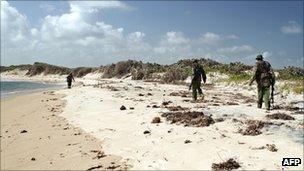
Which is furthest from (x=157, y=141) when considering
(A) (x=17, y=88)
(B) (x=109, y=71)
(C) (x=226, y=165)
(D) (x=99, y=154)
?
(B) (x=109, y=71)

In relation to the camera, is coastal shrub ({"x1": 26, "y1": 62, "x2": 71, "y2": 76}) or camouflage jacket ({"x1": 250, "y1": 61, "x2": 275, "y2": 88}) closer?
camouflage jacket ({"x1": 250, "y1": 61, "x2": 275, "y2": 88})

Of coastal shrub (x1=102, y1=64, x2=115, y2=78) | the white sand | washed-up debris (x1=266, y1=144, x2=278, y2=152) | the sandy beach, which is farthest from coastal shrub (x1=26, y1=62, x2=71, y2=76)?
washed-up debris (x1=266, y1=144, x2=278, y2=152)

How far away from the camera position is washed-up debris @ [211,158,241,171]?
31.0 feet

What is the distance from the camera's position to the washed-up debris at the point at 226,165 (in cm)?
945

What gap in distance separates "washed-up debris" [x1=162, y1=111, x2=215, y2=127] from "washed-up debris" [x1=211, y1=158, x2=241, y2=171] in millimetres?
4081

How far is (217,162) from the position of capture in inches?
389

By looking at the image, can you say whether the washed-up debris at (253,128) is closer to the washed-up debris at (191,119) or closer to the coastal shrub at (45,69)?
the washed-up debris at (191,119)

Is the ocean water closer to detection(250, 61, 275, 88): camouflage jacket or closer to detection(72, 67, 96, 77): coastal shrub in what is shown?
detection(72, 67, 96, 77): coastal shrub

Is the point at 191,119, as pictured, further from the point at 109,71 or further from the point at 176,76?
the point at 109,71

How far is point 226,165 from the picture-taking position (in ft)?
31.3

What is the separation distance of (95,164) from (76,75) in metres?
98.8

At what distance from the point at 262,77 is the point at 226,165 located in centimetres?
935

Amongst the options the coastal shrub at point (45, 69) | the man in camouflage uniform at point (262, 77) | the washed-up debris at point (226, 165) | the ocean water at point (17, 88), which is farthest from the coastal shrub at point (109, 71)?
the washed-up debris at point (226, 165)

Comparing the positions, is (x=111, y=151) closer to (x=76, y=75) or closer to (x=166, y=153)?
(x=166, y=153)
